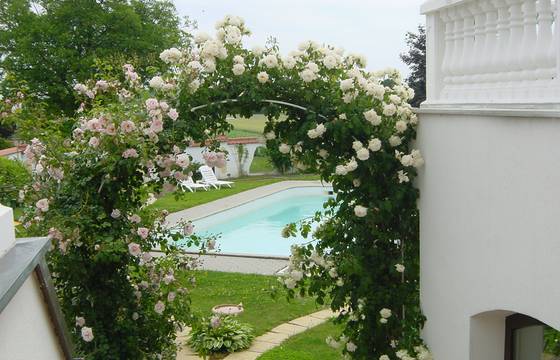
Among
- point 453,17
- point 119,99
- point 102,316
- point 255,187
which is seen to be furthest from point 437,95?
point 255,187

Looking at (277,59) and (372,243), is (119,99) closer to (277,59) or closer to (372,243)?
(277,59)

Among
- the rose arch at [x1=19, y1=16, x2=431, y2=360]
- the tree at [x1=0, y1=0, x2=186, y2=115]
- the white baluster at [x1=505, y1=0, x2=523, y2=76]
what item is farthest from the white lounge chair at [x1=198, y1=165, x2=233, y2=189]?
the white baluster at [x1=505, y1=0, x2=523, y2=76]

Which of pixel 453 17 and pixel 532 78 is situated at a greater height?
pixel 453 17

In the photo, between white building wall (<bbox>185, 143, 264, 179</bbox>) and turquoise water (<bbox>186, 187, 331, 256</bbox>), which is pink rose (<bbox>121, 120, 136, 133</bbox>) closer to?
turquoise water (<bbox>186, 187, 331, 256</bbox>)

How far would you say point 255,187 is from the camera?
2208 cm

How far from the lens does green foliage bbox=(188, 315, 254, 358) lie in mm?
6500

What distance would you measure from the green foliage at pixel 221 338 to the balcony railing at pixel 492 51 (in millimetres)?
Result: 3886

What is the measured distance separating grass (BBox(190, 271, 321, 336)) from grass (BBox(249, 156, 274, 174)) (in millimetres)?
16966

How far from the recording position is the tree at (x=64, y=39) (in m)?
24.3

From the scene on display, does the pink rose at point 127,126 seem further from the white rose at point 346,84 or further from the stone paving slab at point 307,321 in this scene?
the stone paving slab at point 307,321

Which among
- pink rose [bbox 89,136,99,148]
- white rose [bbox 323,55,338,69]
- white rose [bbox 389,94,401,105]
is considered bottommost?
pink rose [bbox 89,136,99,148]

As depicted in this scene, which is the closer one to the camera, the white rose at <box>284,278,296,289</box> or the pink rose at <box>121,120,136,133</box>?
the pink rose at <box>121,120,136,133</box>

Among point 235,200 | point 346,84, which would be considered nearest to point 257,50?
point 346,84

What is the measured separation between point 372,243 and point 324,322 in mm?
3243
